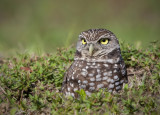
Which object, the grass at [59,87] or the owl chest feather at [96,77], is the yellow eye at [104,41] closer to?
the owl chest feather at [96,77]

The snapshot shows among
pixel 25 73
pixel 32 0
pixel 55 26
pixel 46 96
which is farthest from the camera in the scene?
pixel 32 0

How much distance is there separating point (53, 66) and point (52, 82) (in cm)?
22

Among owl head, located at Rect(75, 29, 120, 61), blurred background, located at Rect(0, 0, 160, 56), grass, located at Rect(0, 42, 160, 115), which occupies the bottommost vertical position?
grass, located at Rect(0, 42, 160, 115)

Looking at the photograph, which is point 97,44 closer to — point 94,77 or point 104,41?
point 104,41

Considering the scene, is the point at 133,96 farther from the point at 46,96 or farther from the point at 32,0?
the point at 32,0

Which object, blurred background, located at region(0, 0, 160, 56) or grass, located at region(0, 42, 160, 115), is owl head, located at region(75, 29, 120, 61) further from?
blurred background, located at region(0, 0, 160, 56)

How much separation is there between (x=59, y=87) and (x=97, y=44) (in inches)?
32.4

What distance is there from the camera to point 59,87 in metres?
3.40

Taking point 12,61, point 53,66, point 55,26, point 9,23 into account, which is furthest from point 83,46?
point 9,23

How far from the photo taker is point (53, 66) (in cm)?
353

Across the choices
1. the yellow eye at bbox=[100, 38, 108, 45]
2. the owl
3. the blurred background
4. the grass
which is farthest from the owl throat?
the blurred background

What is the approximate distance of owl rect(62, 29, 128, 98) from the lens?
2904 mm

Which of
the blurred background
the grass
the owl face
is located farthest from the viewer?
the blurred background

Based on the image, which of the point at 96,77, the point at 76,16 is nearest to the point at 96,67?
the point at 96,77
